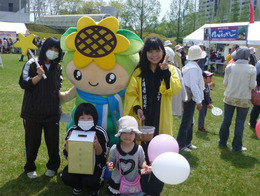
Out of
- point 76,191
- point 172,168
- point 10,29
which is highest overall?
point 10,29

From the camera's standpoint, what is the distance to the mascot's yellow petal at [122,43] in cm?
300

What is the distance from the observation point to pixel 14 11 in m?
45.9

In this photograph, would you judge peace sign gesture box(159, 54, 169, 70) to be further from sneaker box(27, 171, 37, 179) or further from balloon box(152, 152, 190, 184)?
sneaker box(27, 171, 37, 179)

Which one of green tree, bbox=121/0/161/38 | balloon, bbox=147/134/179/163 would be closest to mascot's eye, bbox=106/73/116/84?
balloon, bbox=147/134/179/163

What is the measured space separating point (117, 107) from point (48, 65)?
1.01 meters

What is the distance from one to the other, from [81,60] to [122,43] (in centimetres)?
54

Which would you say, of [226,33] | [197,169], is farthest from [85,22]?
[226,33]

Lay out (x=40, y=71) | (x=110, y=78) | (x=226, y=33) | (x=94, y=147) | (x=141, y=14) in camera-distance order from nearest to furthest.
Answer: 1. (x=94, y=147)
2. (x=40, y=71)
3. (x=110, y=78)
4. (x=226, y=33)
5. (x=141, y=14)

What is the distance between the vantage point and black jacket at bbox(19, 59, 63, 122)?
3.05m

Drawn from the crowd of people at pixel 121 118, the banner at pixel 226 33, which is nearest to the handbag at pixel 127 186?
the crowd of people at pixel 121 118

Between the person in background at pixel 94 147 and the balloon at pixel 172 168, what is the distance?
0.88 m

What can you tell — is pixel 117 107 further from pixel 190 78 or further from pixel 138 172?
pixel 190 78

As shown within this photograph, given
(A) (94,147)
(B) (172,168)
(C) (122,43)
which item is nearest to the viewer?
(B) (172,168)

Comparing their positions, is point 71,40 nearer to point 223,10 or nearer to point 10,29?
point 10,29
